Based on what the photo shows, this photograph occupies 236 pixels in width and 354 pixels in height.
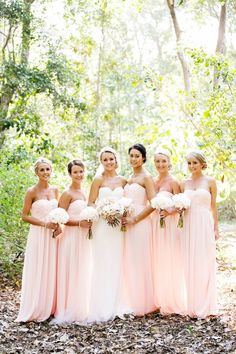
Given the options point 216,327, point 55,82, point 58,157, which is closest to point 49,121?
point 58,157

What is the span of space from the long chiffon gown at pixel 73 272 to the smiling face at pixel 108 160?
0.60 meters

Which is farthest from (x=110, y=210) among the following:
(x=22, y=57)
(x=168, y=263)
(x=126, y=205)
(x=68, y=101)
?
(x=22, y=57)

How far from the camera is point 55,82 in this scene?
11125mm

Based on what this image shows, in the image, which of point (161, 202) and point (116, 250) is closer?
point (161, 202)

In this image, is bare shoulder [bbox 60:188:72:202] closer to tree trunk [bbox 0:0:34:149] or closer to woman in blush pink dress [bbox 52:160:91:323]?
woman in blush pink dress [bbox 52:160:91:323]

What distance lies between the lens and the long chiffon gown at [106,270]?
6684mm

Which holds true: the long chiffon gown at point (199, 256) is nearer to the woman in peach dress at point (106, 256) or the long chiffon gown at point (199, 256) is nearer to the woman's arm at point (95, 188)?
the woman in peach dress at point (106, 256)

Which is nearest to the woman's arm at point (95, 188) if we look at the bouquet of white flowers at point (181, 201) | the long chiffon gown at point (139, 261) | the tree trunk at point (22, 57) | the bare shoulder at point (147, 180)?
the long chiffon gown at point (139, 261)

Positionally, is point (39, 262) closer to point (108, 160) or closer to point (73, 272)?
point (73, 272)

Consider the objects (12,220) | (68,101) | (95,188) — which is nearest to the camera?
(95,188)

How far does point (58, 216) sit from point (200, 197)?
1.91 meters

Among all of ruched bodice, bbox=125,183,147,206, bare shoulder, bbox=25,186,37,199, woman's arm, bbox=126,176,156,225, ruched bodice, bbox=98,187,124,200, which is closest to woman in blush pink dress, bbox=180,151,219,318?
woman's arm, bbox=126,176,156,225

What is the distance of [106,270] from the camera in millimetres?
6777

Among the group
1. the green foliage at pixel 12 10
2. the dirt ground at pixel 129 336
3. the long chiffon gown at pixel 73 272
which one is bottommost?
the dirt ground at pixel 129 336
